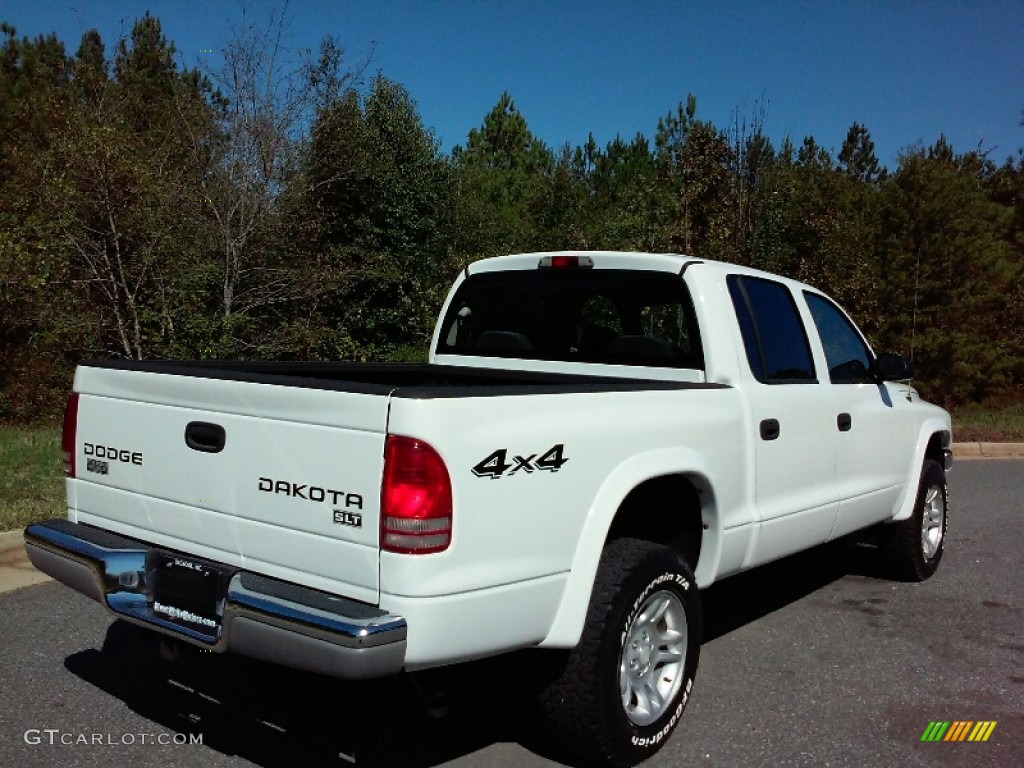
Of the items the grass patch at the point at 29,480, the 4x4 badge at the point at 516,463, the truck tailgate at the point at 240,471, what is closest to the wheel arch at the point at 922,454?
the 4x4 badge at the point at 516,463

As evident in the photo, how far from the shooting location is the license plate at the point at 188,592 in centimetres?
300

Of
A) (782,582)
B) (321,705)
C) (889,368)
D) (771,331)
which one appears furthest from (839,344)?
(321,705)

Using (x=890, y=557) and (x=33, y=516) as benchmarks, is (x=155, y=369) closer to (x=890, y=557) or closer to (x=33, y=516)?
(x=33, y=516)

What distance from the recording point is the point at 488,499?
9.33 ft

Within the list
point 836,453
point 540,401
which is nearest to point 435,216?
point 836,453

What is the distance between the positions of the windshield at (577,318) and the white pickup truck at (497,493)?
0.05ft

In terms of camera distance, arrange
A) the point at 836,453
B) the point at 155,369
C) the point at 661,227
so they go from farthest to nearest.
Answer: the point at 661,227 → the point at 836,453 → the point at 155,369

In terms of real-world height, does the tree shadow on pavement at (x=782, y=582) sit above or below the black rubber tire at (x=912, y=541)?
below

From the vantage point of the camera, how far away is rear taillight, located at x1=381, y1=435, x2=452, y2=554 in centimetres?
271

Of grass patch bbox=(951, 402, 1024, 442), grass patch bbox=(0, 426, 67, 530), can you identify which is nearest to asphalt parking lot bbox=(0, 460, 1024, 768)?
grass patch bbox=(0, 426, 67, 530)

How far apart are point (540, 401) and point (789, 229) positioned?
13643mm

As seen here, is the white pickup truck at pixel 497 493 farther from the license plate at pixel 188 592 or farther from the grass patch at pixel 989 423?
the grass patch at pixel 989 423

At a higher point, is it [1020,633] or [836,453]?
[836,453]

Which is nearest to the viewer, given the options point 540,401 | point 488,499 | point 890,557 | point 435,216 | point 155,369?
point 488,499
